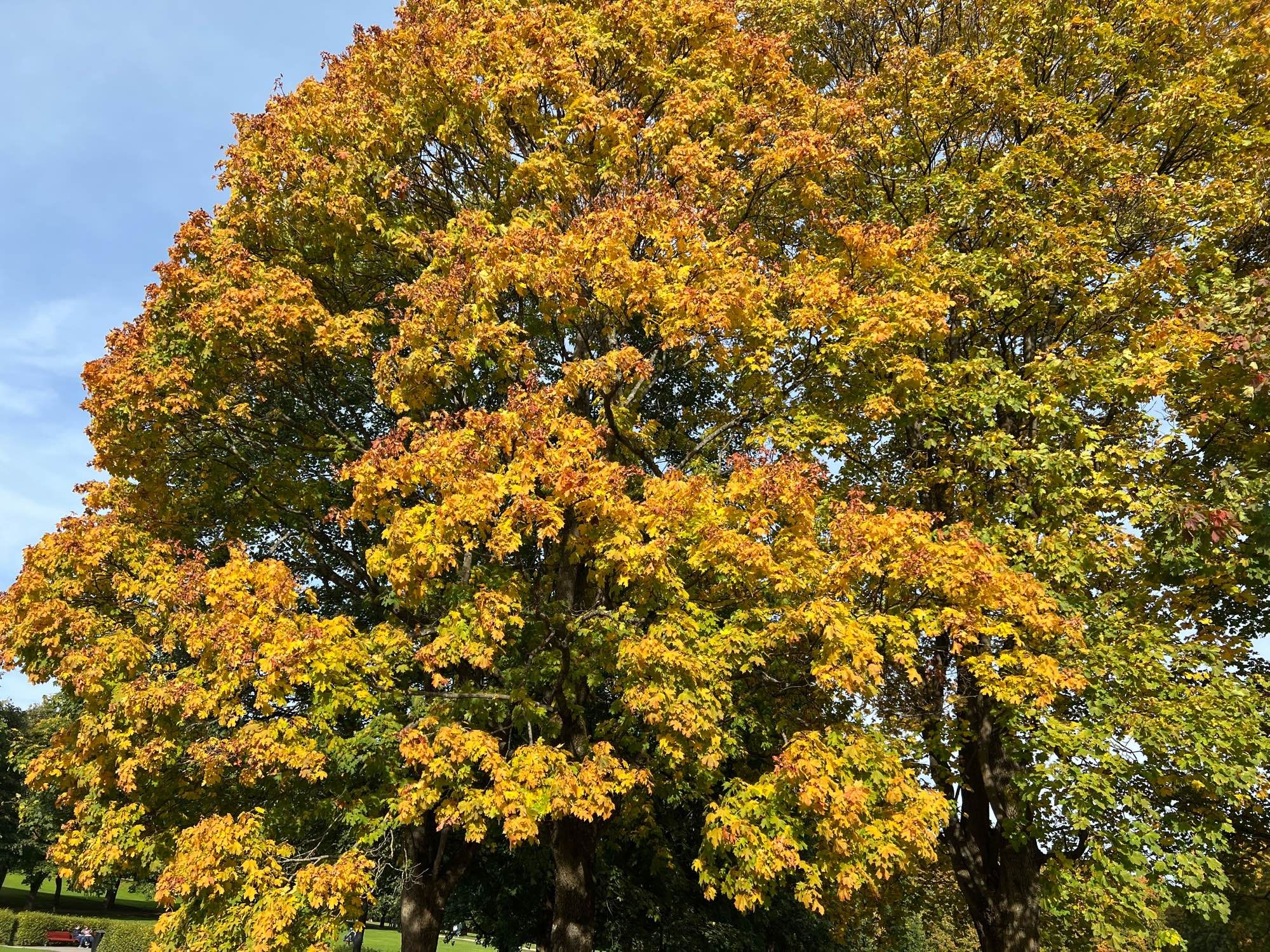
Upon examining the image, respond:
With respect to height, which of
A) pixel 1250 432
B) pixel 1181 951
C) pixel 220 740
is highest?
pixel 1250 432

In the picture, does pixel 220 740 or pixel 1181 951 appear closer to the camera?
pixel 220 740

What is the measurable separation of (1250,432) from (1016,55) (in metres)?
7.20

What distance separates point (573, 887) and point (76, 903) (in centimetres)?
5850

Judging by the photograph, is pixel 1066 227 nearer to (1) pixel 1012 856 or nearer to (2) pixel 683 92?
(2) pixel 683 92

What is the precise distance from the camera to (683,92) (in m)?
12.2

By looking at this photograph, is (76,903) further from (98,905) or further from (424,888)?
(424,888)

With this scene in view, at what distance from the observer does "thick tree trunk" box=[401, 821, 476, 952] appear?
39.5 feet

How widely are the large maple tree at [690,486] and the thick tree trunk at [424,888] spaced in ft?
0.23

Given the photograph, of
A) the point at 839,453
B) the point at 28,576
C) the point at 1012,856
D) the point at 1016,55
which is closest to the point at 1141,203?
the point at 1016,55

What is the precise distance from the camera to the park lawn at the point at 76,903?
148 ft

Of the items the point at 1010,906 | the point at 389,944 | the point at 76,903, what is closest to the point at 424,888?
the point at 1010,906

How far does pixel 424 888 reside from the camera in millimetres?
12250

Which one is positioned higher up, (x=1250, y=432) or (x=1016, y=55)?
(x=1016, y=55)

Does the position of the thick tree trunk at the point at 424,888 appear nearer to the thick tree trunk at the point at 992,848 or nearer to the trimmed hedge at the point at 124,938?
the thick tree trunk at the point at 992,848
